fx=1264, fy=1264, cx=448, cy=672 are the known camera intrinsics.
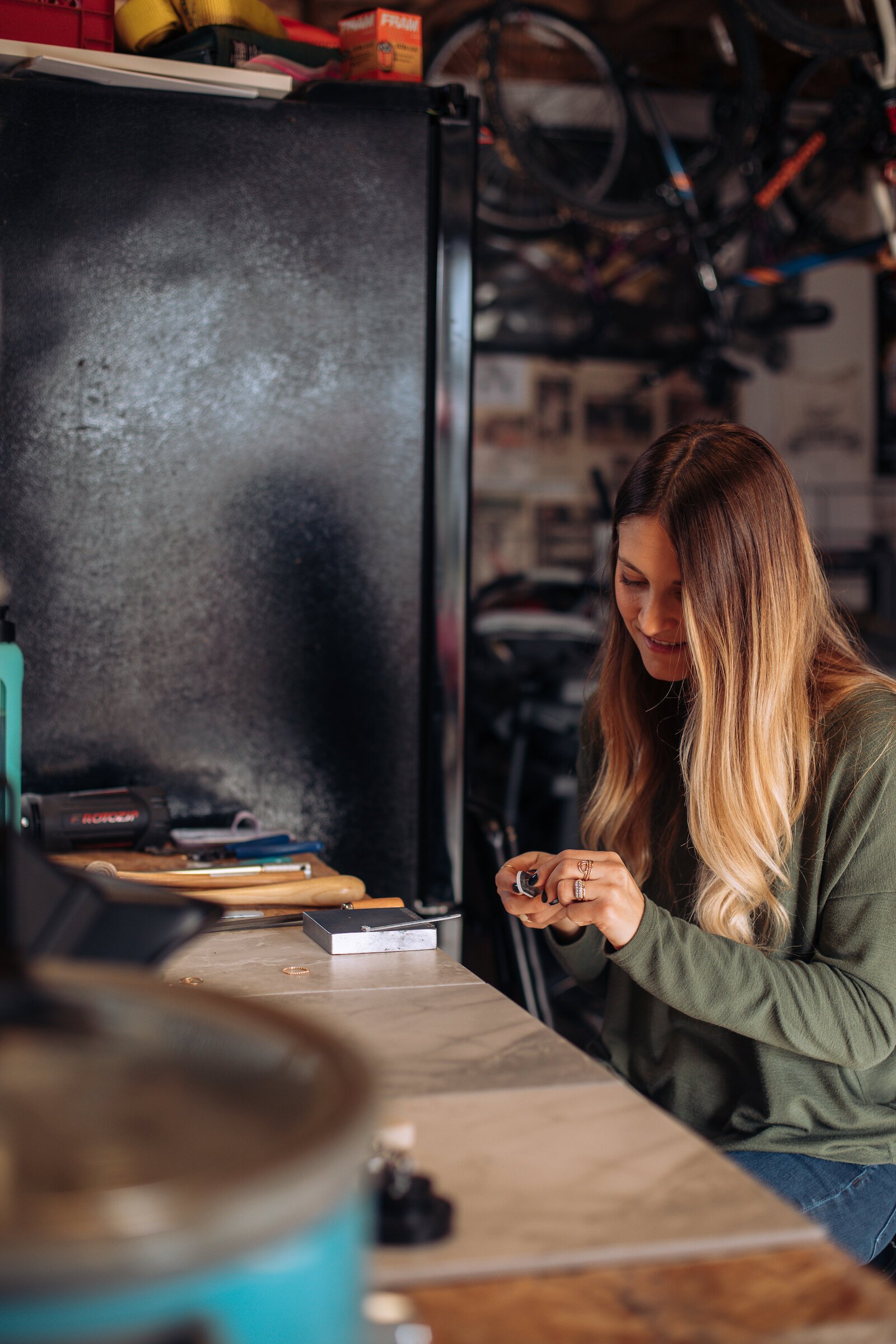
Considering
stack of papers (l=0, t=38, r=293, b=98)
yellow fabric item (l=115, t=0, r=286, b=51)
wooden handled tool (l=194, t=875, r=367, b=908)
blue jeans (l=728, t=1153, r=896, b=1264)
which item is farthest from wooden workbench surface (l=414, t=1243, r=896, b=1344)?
yellow fabric item (l=115, t=0, r=286, b=51)

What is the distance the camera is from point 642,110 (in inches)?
265

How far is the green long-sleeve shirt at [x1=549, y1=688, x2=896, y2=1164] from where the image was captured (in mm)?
1253

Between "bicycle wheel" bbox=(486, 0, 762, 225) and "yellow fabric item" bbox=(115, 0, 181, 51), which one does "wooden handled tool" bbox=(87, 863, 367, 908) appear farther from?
"bicycle wheel" bbox=(486, 0, 762, 225)

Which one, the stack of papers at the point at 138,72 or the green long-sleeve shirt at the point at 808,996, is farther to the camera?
the stack of papers at the point at 138,72

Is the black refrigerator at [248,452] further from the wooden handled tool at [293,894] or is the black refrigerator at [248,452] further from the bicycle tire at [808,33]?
the bicycle tire at [808,33]

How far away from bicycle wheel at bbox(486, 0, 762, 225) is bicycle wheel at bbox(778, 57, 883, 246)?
Result: 29 cm

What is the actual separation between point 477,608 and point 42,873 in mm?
4531

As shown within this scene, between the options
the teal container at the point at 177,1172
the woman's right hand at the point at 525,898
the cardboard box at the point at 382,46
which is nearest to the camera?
the teal container at the point at 177,1172

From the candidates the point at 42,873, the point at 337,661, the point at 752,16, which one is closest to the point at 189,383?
the point at 337,661

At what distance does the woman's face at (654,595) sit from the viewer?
152 cm

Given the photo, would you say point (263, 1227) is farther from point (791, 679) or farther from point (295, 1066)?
point (791, 679)

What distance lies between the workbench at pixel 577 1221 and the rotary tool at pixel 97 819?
67 cm

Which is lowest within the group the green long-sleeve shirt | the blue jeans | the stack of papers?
the blue jeans

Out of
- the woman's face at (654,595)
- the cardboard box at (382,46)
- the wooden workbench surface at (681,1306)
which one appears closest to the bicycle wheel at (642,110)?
the cardboard box at (382,46)
